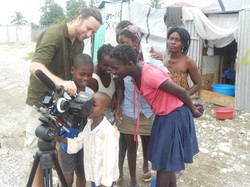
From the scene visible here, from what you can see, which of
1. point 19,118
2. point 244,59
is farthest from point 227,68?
point 19,118

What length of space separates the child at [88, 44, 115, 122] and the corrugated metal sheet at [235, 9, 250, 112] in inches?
168

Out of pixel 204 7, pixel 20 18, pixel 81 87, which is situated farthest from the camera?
pixel 20 18

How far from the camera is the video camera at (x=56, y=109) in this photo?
159cm

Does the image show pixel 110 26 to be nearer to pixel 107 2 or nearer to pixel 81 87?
pixel 107 2

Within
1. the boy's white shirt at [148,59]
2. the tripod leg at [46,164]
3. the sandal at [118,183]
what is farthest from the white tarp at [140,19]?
the tripod leg at [46,164]

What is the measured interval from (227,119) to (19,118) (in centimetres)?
400

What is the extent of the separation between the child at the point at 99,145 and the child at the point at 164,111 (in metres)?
0.29

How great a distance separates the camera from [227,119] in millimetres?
5523

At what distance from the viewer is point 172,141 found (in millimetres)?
2238

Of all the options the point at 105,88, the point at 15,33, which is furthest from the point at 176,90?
the point at 15,33

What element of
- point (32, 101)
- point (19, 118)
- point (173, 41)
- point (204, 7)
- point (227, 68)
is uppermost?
point (204, 7)

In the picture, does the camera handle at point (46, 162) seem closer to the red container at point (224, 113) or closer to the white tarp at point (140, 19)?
the red container at point (224, 113)

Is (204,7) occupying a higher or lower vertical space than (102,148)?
higher

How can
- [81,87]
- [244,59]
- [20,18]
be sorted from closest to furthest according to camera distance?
1. [81,87]
2. [244,59]
3. [20,18]
